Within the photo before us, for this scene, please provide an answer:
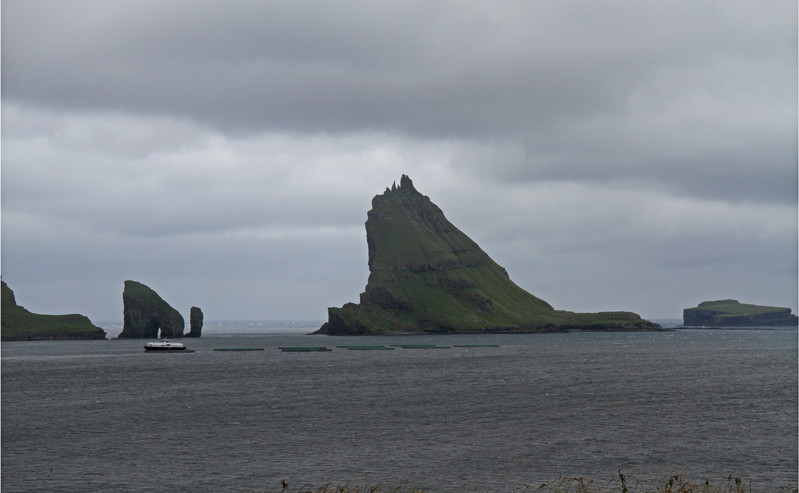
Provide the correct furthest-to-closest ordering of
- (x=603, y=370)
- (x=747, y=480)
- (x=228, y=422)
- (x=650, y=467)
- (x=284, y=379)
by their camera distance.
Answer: (x=603, y=370) < (x=284, y=379) < (x=228, y=422) < (x=650, y=467) < (x=747, y=480)

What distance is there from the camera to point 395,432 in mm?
73500

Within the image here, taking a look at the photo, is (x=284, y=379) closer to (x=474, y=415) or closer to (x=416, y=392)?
(x=416, y=392)

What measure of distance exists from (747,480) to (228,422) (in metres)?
53.0

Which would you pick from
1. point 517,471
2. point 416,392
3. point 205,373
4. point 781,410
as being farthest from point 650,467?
point 205,373

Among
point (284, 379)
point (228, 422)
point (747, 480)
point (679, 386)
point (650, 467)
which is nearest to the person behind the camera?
point (747, 480)

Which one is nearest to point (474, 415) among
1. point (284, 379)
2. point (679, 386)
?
point (679, 386)

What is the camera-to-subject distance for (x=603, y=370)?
15312 centimetres

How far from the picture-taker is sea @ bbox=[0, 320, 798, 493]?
55.0m

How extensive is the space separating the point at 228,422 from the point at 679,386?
74.5m

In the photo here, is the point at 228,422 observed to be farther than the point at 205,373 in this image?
No

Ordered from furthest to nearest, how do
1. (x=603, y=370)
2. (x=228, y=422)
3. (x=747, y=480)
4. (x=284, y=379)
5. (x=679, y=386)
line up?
(x=603, y=370) → (x=284, y=379) → (x=679, y=386) → (x=228, y=422) → (x=747, y=480)

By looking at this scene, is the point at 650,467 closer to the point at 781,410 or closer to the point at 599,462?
the point at 599,462

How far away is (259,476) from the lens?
181ft

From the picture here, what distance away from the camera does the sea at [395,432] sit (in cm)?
5500
